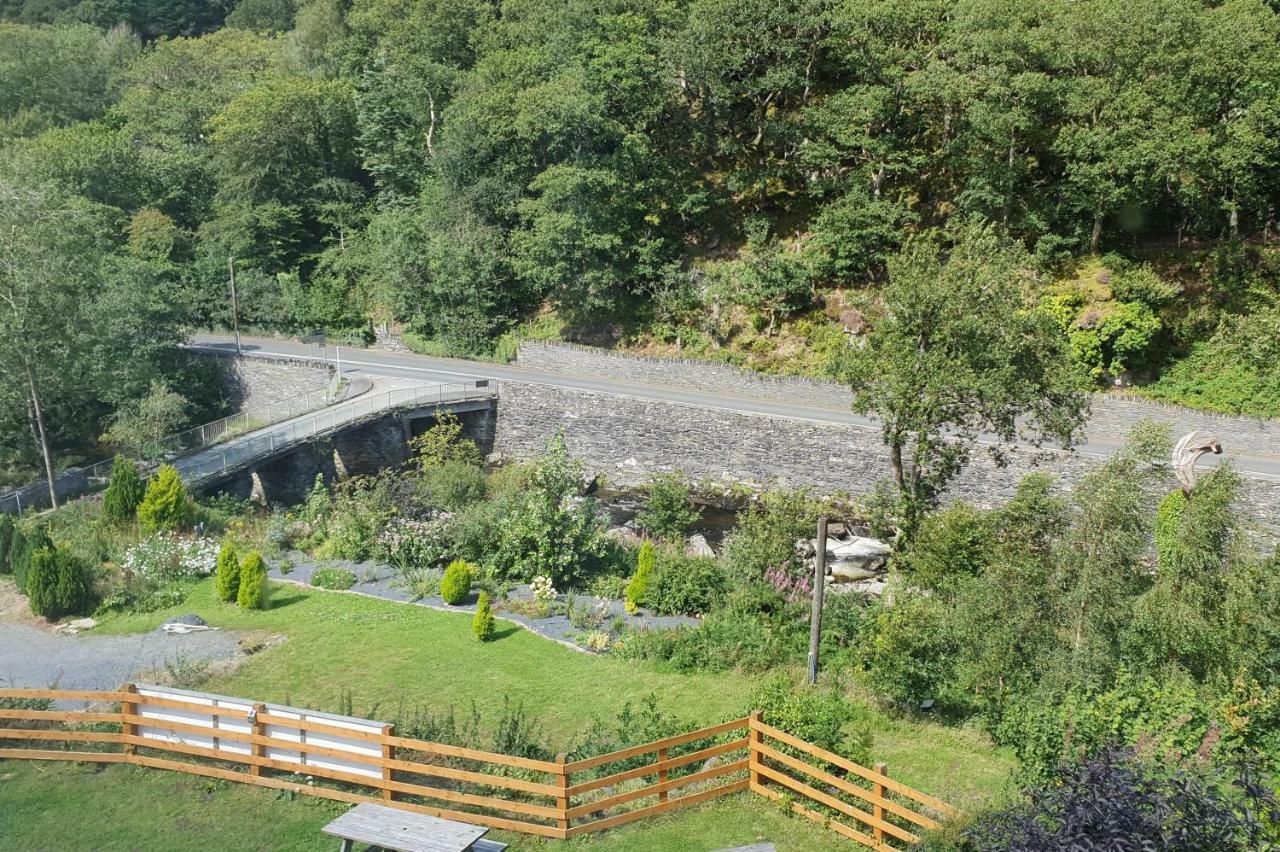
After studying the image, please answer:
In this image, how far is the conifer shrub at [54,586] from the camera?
18.7 meters

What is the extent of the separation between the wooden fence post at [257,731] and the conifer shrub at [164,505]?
13118 mm

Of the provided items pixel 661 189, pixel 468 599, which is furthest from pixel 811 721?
pixel 661 189

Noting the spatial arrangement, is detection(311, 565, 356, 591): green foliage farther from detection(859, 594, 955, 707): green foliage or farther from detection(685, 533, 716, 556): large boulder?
detection(859, 594, 955, 707): green foliage

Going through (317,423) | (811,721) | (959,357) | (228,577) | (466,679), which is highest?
(959,357)

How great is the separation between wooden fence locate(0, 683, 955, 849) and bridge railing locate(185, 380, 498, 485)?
49.0 ft

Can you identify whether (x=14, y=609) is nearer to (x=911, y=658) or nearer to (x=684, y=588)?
(x=684, y=588)

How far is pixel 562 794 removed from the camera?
10.4m

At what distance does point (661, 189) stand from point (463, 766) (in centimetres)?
3316

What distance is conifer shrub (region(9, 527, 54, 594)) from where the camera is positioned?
19.9 metres

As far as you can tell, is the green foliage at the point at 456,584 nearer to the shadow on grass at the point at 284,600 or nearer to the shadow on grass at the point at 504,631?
the shadow on grass at the point at 504,631

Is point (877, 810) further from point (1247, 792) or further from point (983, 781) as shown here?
point (1247, 792)

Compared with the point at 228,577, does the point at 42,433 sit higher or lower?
higher

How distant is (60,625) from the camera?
60.8 ft

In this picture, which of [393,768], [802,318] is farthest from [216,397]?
[393,768]
